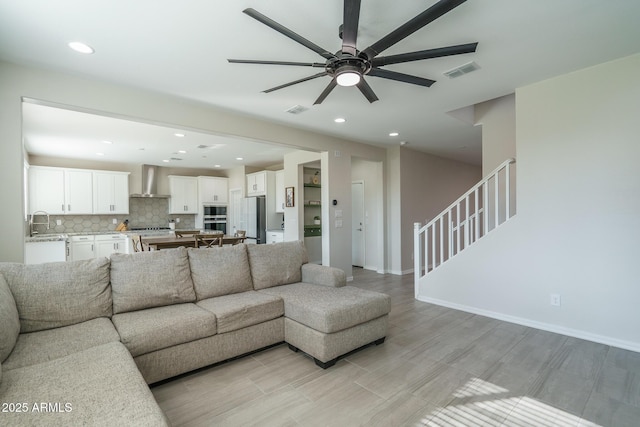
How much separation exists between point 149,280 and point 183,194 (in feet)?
20.2

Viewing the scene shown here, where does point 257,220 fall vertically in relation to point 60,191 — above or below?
below

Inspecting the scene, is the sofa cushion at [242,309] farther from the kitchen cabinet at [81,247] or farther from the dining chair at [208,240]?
the kitchen cabinet at [81,247]

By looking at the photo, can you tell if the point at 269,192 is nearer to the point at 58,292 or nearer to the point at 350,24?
the point at 58,292

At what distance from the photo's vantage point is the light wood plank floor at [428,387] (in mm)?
1904

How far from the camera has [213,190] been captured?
28.3 ft

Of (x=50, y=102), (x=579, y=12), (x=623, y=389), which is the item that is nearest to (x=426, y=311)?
(x=623, y=389)

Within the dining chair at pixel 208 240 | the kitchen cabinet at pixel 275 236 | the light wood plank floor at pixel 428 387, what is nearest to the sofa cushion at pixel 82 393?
the light wood plank floor at pixel 428 387

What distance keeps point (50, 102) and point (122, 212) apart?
5.04m

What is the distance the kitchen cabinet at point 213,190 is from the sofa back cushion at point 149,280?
593 centimetres

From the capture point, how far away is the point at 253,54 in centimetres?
260

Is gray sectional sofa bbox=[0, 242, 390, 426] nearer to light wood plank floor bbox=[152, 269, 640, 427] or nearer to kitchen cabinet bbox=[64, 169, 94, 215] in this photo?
light wood plank floor bbox=[152, 269, 640, 427]

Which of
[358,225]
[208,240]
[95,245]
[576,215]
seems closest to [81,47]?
[208,240]

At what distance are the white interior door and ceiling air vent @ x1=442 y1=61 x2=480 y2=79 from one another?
3977 millimetres

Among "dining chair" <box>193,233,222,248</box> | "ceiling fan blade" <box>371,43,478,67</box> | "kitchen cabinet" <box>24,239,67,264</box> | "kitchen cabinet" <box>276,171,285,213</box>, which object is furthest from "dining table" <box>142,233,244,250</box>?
"ceiling fan blade" <box>371,43,478,67</box>
